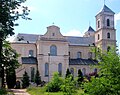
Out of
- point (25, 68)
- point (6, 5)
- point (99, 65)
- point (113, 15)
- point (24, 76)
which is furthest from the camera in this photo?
point (113, 15)

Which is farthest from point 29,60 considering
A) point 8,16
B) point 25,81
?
point 8,16

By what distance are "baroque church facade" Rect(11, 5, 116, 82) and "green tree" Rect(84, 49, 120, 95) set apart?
57.2m

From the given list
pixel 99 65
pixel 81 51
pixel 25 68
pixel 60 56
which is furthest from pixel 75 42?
pixel 99 65

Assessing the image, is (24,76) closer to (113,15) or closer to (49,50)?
(49,50)

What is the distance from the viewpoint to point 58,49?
7438 cm

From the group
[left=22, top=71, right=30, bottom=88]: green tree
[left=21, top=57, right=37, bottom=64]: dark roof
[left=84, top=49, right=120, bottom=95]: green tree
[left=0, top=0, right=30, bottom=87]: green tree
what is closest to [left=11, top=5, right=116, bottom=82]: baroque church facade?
[left=21, top=57, right=37, bottom=64]: dark roof

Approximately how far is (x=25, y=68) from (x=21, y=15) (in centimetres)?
4443

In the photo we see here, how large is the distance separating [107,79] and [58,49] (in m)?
62.6

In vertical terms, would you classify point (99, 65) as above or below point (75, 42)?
below

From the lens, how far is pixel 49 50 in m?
73.6

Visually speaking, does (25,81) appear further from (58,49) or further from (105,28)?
(105,28)

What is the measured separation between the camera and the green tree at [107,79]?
11594 mm

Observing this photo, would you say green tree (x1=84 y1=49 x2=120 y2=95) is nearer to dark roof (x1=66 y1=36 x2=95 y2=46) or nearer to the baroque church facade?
the baroque church facade

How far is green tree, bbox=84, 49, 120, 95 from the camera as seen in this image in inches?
456
